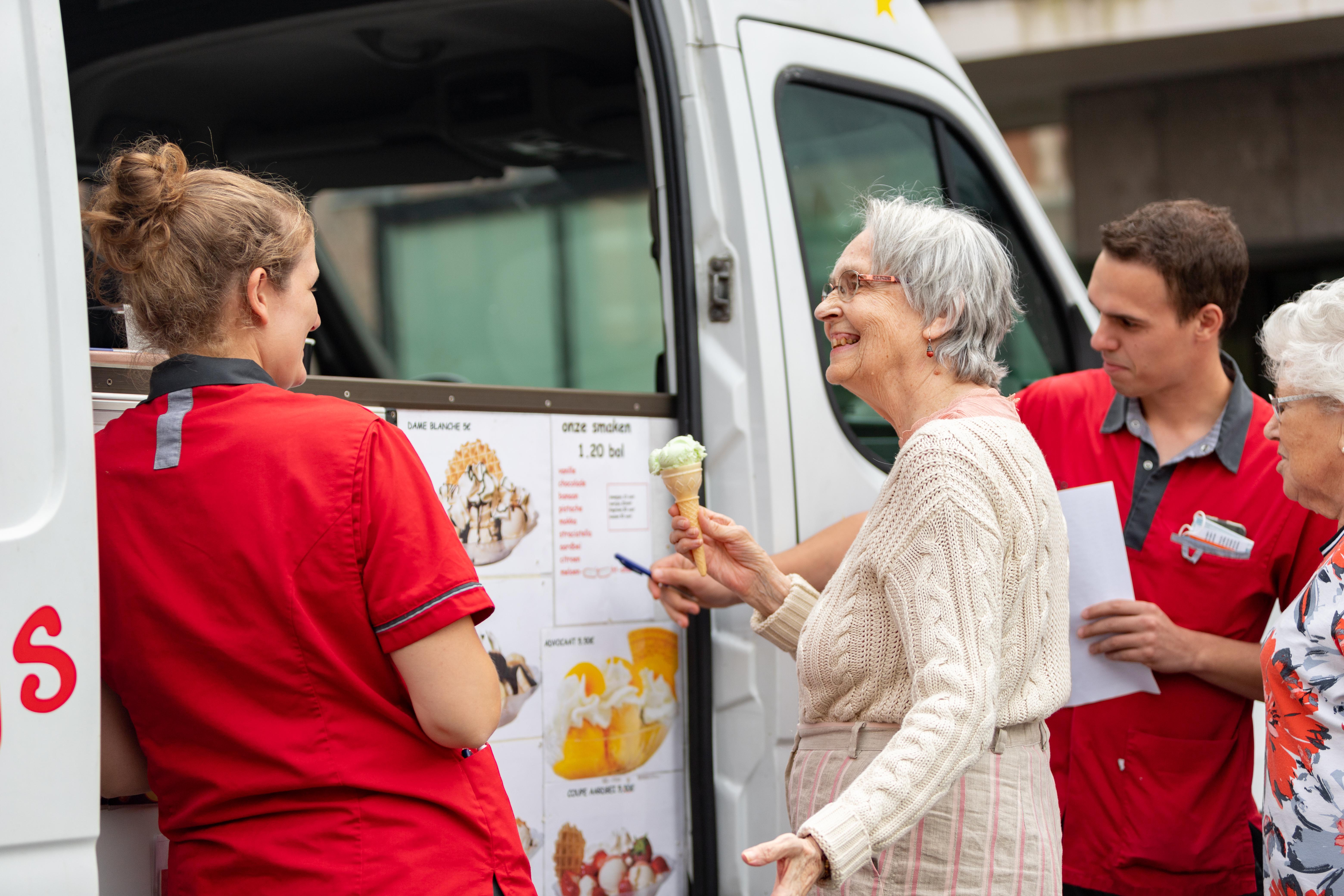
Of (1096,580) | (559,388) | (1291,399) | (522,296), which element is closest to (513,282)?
(522,296)

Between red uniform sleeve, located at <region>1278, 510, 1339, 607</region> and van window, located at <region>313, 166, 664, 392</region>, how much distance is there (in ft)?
14.4

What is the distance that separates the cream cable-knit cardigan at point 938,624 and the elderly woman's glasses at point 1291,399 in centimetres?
44

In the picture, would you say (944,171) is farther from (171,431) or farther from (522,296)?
(522,296)

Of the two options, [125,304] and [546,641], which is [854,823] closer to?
[546,641]

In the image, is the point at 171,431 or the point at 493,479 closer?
the point at 171,431

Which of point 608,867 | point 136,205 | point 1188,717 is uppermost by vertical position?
point 136,205

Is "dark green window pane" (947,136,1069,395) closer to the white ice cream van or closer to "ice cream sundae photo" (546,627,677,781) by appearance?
the white ice cream van

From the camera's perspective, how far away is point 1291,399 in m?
1.91

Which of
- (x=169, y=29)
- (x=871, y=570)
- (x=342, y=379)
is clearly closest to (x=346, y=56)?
(x=169, y=29)

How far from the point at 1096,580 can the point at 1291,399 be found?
1.87ft

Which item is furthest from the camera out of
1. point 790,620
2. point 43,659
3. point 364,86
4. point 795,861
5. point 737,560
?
point 364,86

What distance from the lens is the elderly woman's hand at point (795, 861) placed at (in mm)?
1451

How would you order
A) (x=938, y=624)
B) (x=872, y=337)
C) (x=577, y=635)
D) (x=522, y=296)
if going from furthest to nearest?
(x=522, y=296) → (x=577, y=635) → (x=872, y=337) → (x=938, y=624)

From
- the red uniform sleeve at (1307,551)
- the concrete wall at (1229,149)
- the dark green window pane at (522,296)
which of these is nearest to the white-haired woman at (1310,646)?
the red uniform sleeve at (1307,551)
